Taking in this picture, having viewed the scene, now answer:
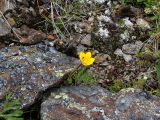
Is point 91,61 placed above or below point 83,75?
above

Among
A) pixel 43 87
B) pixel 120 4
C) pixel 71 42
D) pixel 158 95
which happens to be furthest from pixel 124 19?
pixel 43 87

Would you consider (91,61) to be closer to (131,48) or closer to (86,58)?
(86,58)

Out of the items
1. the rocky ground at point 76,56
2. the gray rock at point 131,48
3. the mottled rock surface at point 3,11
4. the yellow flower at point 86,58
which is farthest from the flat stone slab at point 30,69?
the gray rock at point 131,48

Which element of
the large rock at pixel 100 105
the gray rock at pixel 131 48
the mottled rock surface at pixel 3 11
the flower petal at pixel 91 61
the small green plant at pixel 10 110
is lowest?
the large rock at pixel 100 105

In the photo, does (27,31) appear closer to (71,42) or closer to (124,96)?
(71,42)

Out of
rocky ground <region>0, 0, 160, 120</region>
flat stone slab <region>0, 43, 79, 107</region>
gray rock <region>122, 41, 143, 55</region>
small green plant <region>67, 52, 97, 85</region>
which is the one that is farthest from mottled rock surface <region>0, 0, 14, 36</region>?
gray rock <region>122, 41, 143, 55</region>

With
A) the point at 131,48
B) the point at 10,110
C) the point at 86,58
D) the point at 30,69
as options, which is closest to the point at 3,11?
the point at 30,69

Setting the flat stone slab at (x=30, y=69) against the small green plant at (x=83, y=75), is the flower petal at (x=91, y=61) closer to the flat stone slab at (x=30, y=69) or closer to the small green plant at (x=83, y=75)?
the small green plant at (x=83, y=75)
